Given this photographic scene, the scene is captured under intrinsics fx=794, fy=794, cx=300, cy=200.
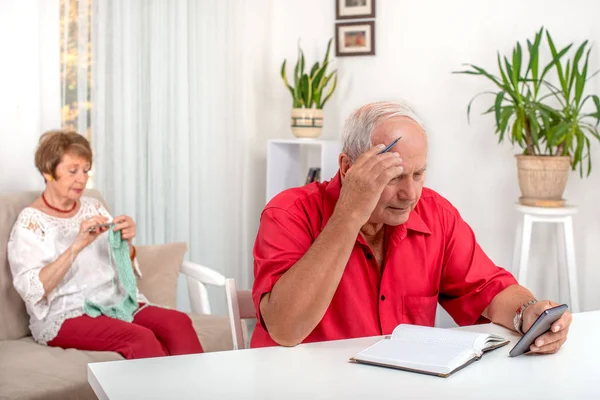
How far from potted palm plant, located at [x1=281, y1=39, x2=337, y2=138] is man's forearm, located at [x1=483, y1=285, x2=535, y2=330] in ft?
8.09

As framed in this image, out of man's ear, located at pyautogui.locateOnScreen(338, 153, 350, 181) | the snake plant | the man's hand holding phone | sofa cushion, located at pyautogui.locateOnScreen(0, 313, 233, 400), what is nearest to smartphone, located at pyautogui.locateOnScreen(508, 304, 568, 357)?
the man's hand holding phone

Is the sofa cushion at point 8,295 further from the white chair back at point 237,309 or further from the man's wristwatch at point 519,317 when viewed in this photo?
the man's wristwatch at point 519,317

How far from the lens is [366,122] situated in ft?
5.86

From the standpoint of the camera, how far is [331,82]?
14.9 ft

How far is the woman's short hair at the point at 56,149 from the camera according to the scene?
287 centimetres

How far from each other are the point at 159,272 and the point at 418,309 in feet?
5.02

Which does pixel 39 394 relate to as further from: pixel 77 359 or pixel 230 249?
pixel 230 249

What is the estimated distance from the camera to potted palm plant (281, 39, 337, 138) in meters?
4.22

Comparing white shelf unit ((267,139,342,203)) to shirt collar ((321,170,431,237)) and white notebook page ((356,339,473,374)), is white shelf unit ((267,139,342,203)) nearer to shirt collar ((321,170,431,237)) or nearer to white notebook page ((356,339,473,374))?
shirt collar ((321,170,431,237))

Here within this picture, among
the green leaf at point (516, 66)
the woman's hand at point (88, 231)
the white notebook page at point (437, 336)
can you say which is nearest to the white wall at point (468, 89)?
the green leaf at point (516, 66)

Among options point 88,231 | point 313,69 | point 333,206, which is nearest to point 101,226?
point 88,231

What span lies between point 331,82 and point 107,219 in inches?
78.0

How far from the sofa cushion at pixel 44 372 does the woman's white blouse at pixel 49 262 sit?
13 cm

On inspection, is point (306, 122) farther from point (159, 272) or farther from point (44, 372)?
point (44, 372)
